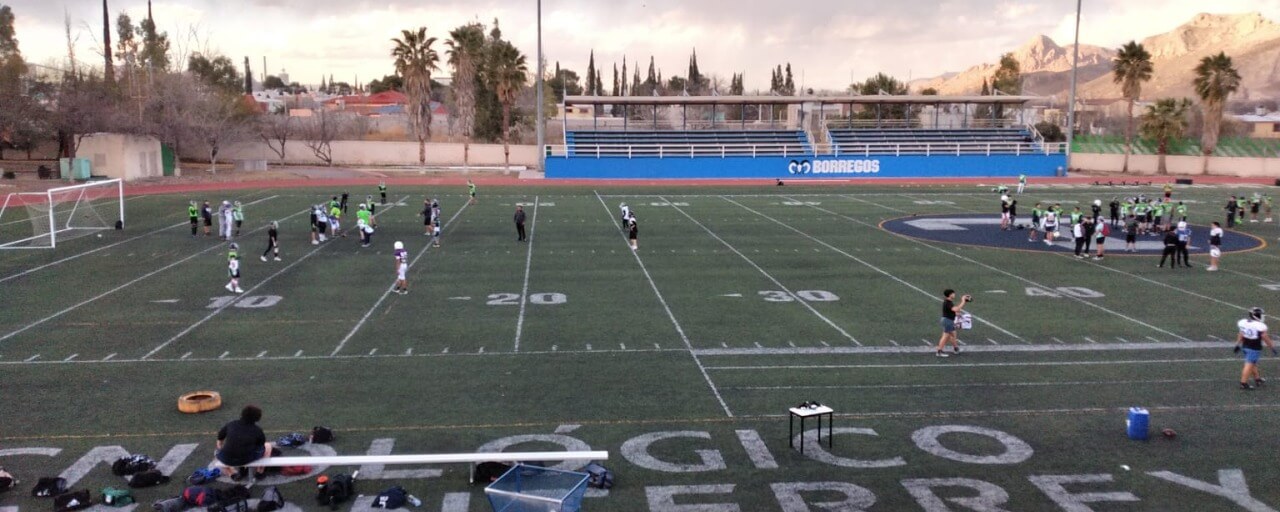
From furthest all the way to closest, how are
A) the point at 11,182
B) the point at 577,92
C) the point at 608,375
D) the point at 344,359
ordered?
the point at 577,92 < the point at 11,182 < the point at 344,359 < the point at 608,375

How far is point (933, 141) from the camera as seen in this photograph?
232ft

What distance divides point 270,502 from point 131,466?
207cm

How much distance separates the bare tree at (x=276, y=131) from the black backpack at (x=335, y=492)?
71718 mm

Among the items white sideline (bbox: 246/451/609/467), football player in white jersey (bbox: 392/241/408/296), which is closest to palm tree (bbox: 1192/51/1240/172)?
football player in white jersey (bbox: 392/241/408/296)

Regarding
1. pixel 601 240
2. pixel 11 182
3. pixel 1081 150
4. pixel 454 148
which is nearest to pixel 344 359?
pixel 601 240

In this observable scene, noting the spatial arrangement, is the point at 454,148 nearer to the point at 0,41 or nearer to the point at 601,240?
the point at 0,41

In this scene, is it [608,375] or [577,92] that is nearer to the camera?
[608,375]

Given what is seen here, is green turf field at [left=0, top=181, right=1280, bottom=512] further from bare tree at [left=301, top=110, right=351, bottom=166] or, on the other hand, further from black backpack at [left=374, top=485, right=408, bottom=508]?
bare tree at [left=301, top=110, right=351, bottom=166]

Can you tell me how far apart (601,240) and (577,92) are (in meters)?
121

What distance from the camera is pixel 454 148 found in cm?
7994

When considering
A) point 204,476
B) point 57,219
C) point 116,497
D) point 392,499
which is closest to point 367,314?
point 204,476

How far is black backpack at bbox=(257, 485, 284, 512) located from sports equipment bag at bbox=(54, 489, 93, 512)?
171cm

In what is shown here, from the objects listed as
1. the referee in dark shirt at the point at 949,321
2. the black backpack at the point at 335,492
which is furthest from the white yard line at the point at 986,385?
the black backpack at the point at 335,492

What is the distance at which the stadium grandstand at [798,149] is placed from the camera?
6450cm
